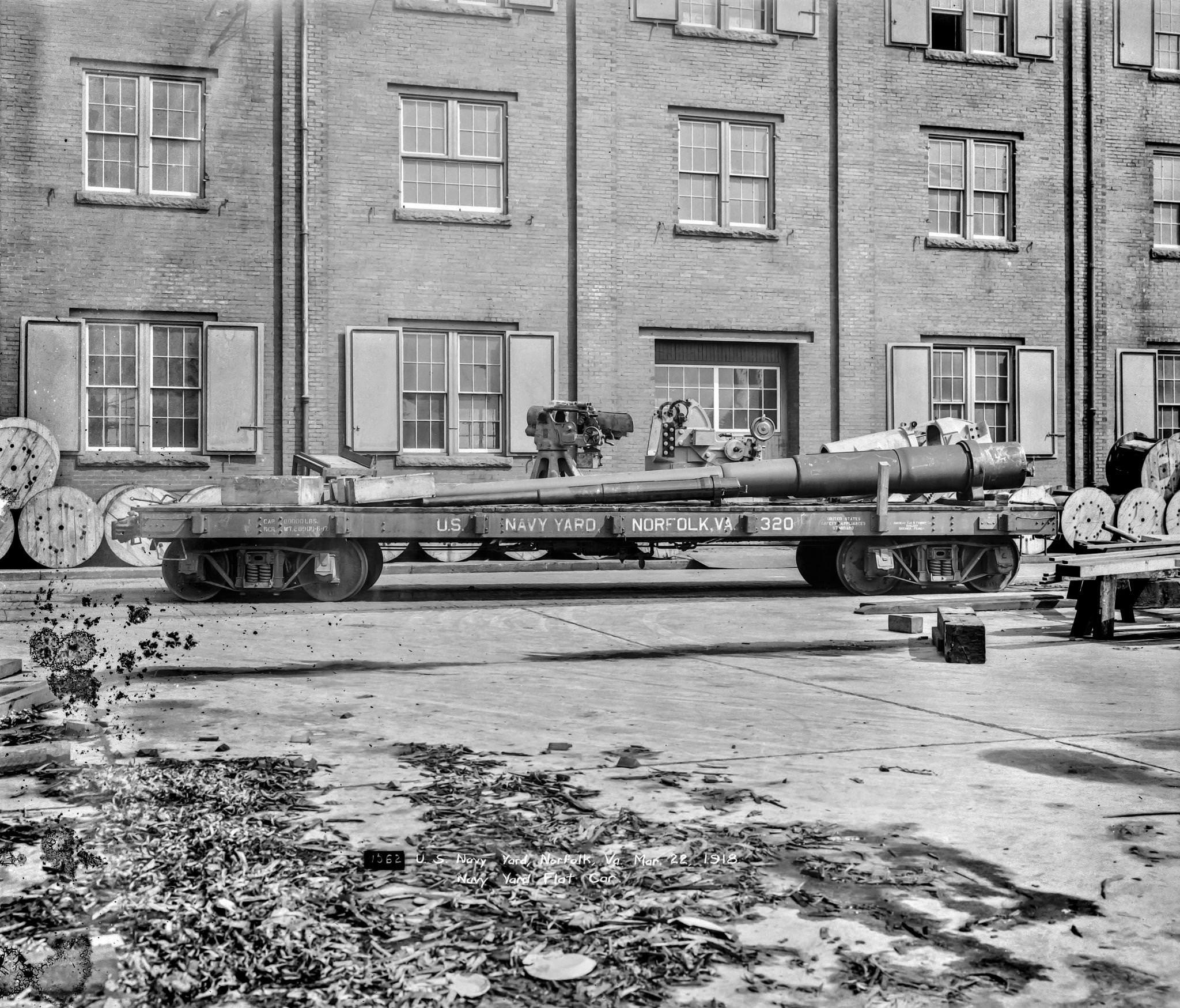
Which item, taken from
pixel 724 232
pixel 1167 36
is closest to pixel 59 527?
pixel 724 232

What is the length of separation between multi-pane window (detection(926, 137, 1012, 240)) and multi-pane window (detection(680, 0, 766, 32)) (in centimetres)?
380

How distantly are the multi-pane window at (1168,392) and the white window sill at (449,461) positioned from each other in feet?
40.5

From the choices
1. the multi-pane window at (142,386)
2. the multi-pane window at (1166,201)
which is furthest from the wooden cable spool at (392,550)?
the multi-pane window at (1166,201)

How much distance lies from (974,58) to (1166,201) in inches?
186

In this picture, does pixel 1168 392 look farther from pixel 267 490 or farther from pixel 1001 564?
pixel 267 490

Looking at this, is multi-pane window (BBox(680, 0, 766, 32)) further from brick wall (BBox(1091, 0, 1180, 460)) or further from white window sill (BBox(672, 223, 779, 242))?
brick wall (BBox(1091, 0, 1180, 460))

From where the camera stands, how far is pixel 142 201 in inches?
776

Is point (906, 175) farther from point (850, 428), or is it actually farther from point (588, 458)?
point (588, 458)

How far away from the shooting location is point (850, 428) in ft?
74.7

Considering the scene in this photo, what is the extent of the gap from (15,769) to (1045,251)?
21.7 m

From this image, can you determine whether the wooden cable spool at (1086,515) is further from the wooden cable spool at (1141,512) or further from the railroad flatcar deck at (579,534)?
the railroad flatcar deck at (579,534)

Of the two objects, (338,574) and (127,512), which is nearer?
(338,574)

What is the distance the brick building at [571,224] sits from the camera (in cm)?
1978

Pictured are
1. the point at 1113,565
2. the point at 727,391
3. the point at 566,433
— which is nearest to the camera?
the point at 1113,565
